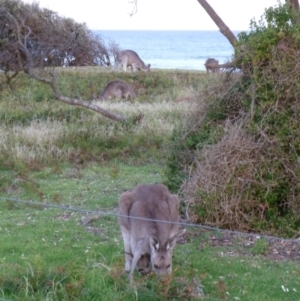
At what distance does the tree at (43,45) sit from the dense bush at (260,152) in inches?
287

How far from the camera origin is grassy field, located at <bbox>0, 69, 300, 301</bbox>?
7234mm

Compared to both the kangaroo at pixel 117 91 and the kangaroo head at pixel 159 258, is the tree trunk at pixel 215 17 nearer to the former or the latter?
the kangaroo head at pixel 159 258

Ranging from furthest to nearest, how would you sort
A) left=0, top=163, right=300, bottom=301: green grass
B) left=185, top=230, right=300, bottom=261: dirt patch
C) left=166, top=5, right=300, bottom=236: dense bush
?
1. left=166, top=5, right=300, bottom=236: dense bush
2. left=185, top=230, right=300, bottom=261: dirt patch
3. left=0, top=163, right=300, bottom=301: green grass

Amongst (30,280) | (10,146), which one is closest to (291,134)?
(30,280)

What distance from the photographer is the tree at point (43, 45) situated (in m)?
17.8

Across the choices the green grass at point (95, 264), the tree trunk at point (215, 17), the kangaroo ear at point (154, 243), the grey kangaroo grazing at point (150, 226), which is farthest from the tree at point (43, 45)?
the kangaroo ear at point (154, 243)

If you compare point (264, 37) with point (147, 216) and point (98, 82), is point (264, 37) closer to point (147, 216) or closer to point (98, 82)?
point (147, 216)

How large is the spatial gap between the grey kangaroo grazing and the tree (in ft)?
29.9

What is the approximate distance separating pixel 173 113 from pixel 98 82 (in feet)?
32.4

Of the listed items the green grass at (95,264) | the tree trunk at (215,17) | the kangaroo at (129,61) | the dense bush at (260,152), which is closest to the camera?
the green grass at (95,264)

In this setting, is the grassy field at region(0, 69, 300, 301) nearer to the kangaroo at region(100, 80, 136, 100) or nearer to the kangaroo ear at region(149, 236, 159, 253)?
the kangaroo ear at region(149, 236, 159, 253)

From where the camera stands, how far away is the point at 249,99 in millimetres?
10477

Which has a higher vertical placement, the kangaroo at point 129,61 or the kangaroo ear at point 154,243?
the kangaroo at point 129,61

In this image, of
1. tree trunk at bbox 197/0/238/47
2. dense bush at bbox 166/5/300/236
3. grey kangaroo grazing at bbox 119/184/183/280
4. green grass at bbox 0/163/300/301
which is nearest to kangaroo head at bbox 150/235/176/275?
grey kangaroo grazing at bbox 119/184/183/280
